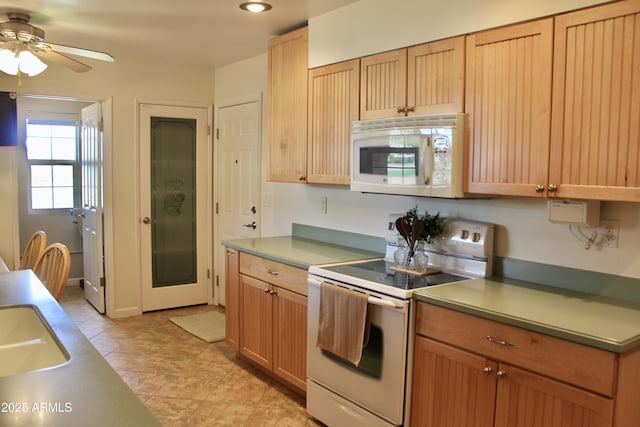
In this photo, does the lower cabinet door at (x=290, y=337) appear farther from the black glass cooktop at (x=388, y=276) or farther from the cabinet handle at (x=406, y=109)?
the cabinet handle at (x=406, y=109)

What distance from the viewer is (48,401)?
1.10 metres

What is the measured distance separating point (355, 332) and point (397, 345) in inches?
9.1

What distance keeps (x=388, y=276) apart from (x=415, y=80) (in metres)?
1.00

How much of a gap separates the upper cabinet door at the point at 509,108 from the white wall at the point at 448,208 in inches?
4.4

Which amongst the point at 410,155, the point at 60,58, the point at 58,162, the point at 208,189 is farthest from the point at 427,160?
the point at 58,162

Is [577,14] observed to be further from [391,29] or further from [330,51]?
[330,51]

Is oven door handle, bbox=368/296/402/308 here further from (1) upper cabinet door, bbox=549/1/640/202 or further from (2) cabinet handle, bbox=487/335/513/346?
(1) upper cabinet door, bbox=549/1/640/202

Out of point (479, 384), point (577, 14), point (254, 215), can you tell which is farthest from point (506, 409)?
point (254, 215)

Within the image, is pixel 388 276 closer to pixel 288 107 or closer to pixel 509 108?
pixel 509 108

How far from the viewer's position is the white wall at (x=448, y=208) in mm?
2141

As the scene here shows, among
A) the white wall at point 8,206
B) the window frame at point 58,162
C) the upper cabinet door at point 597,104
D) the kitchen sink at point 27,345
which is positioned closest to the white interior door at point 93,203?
the white wall at point 8,206

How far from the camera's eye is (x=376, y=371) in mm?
2412

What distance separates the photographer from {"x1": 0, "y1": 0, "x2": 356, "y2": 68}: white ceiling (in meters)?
3.15

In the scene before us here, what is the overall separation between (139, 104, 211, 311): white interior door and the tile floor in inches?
18.1
